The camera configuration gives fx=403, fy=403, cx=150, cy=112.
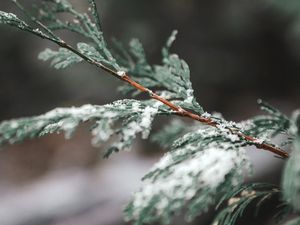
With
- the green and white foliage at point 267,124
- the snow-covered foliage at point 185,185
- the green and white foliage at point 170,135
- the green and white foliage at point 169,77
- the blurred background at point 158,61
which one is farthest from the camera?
the blurred background at point 158,61

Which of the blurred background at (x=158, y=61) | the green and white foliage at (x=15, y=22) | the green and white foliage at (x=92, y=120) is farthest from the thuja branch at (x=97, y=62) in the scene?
the blurred background at (x=158, y=61)

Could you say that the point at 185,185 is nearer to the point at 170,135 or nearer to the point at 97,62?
the point at 97,62

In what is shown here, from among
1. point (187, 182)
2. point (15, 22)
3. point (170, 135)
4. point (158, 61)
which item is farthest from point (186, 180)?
point (158, 61)

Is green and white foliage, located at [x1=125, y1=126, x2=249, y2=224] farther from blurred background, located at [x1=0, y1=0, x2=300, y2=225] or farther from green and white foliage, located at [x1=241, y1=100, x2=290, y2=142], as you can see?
blurred background, located at [x1=0, y1=0, x2=300, y2=225]

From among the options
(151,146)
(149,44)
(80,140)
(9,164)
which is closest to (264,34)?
(149,44)

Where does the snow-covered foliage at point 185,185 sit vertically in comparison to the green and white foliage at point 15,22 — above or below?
below

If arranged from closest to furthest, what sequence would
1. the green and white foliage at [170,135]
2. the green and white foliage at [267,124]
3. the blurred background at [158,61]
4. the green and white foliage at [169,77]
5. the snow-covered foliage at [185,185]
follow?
the snow-covered foliage at [185,185]
the green and white foliage at [267,124]
the green and white foliage at [169,77]
the green and white foliage at [170,135]
the blurred background at [158,61]

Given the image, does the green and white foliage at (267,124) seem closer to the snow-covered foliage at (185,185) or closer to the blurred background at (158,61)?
the snow-covered foliage at (185,185)

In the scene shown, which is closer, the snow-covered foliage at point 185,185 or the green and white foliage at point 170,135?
the snow-covered foliage at point 185,185

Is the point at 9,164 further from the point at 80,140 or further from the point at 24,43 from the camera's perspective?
the point at 24,43

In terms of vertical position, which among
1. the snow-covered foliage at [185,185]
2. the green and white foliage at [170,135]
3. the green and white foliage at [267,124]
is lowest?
the snow-covered foliage at [185,185]
